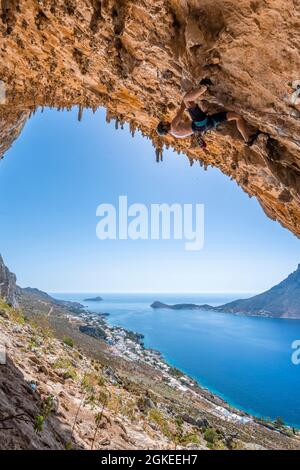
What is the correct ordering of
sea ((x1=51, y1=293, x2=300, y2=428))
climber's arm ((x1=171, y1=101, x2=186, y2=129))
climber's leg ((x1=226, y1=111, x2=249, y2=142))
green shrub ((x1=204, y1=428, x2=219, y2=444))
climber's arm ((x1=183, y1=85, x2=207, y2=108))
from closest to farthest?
climber's arm ((x1=183, y1=85, x2=207, y2=108))
climber's leg ((x1=226, y1=111, x2=249, y2=142))
climber's arm ((x1=171, y1=101, x2=186, y2=129))
green shrub ((x1=204, y1=428, x2=219, y2=444))
sea ((x1=51, y1=293, x2=300, y2=428))

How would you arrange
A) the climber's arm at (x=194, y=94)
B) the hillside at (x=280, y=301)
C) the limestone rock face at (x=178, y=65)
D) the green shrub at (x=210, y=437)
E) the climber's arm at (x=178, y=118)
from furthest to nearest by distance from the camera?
1. the hillside at (x=280, y=301)
2. the green shrub at (x=210, y=437)
3. the climber's arm at (x=178, y=118)
4. the climber's arm at (x=194, y=94)
5. the limestone rock face at (x=178, y=65)

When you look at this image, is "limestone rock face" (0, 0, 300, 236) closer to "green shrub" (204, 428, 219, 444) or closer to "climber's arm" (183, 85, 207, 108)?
"climber's arm" (183, 85, 207, 108)

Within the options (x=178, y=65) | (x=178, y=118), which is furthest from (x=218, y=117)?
(x=178, y=65)

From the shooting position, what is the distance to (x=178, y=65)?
5.10 m

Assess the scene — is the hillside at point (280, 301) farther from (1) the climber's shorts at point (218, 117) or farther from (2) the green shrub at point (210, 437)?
(1) the climber's shorts at point (218, 117)

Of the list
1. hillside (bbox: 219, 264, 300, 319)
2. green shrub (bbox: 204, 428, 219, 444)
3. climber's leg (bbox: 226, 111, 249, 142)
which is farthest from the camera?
hillside (bbox: 219, 264, 300, 319)

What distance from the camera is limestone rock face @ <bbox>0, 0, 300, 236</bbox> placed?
3918mm

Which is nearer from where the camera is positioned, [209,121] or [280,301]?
[209,121]

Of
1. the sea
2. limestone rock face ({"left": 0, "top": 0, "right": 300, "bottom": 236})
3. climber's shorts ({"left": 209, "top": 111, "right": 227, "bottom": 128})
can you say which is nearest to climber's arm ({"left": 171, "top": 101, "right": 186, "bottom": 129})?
limestone rock face ({"left": 0, "top": 0, "right": 300, "bottom": 236})

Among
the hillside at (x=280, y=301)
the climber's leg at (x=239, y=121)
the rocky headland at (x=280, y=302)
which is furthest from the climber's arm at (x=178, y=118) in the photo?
the hillside at (x=280, y=301)

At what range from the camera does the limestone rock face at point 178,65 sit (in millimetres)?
3918

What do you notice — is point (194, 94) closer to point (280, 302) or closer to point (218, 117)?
point (218, 117)
